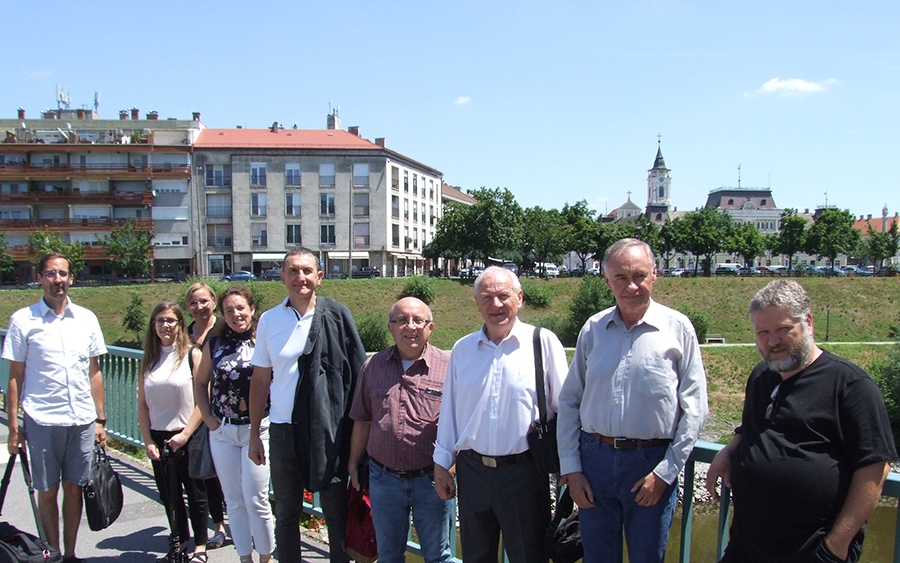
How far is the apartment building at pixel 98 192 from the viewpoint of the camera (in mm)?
48344

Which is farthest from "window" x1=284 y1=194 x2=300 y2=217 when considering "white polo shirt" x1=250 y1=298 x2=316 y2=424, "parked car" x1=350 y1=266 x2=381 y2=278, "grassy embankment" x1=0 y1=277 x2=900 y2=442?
"white polo shirt" x1=250 y1=298 x2=316 y2=424

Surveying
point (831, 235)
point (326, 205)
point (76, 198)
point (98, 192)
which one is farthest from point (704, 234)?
point (76, 198)

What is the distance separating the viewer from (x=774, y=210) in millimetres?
103812

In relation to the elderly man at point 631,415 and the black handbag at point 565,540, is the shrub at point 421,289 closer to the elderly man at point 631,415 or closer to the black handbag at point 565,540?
the black handbag at point 565,540

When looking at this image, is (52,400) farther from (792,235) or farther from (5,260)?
(792,235)

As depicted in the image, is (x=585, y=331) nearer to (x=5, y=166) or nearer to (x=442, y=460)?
(x=442, y=460)

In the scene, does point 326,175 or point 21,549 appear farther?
point 326,175

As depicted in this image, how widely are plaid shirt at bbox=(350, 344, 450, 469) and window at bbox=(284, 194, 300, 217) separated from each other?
1969 inches

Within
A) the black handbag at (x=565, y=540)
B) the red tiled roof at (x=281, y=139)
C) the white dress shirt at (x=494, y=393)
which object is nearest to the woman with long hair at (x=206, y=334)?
the white dress shirt at (x=494, y=393)

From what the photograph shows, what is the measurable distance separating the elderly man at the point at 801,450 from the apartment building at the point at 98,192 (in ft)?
175

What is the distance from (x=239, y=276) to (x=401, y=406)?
1816 inches

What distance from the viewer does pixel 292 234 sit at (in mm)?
51500

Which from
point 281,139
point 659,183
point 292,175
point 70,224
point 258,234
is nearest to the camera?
point 70,224

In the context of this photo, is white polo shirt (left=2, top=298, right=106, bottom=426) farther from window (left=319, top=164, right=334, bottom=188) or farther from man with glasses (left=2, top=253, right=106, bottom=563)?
window (left=319, top=164, right=334, bottom=188)
